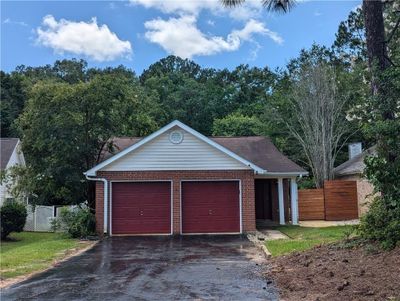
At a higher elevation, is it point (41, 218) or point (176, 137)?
point (176, 137)

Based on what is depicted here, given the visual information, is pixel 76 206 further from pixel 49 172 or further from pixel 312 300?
pixel 312 300

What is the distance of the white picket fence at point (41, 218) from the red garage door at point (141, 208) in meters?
6.45

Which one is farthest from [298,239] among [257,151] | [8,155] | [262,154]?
[8,155]

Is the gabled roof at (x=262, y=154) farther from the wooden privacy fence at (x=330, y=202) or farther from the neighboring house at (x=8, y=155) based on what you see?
the neighboring house at (x=8, y=155)

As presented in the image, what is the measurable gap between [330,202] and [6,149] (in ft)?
70.4

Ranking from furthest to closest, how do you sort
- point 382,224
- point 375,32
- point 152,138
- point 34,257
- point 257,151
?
1. point 257,151
2. point 152,138
3. point 34,257
4. point 375,32
5. point 382,224

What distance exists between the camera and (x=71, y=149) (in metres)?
19.5

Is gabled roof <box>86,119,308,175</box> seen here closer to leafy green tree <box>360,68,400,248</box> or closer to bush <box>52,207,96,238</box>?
bush <box>52,207,96,238</box>

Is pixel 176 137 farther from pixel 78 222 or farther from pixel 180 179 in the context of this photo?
pixel 78 222

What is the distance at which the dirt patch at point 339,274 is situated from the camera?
6721 millimetres

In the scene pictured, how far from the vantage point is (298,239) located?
603 inches

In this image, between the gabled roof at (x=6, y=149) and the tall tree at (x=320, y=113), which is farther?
the tall tree at (x=320, y=113)

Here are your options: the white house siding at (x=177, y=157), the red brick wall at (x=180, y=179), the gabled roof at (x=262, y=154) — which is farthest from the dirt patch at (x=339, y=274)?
the gabled roof at (x=262, y=154)

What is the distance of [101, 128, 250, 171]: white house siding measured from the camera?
63.1 feet
